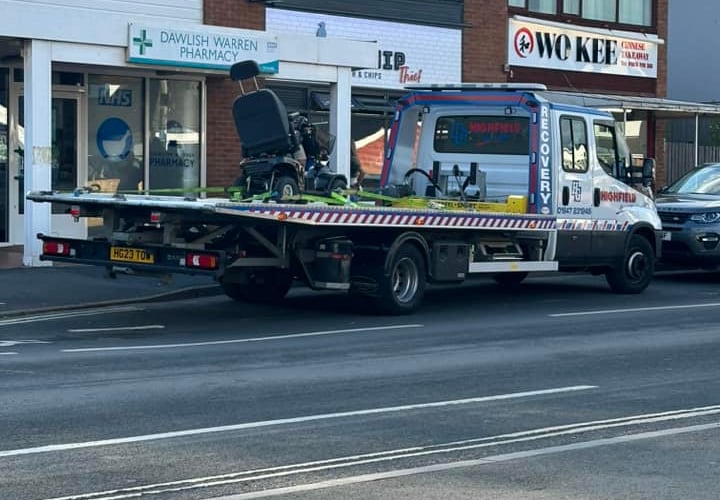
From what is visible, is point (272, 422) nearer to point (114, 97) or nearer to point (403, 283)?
point (403, 283)

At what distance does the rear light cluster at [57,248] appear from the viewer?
14508mm

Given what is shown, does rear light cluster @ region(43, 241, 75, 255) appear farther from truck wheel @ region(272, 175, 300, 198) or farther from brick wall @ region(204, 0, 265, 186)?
brick wall @ region(204, 0, 265, 186)

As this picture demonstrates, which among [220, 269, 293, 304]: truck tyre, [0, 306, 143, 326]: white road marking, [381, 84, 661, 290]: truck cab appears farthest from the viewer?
[381, 84, 661, 290]: truck cab

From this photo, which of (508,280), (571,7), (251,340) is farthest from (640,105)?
(251,340)

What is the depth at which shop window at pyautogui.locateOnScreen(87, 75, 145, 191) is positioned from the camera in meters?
21.6

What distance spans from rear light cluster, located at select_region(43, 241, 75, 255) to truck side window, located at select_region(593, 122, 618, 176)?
6.84 m

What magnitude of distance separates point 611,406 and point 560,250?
293 inches

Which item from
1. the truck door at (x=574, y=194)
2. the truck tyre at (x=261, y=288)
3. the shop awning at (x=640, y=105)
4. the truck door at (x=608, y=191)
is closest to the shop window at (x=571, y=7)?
the shop awning at (x=640, y=105)

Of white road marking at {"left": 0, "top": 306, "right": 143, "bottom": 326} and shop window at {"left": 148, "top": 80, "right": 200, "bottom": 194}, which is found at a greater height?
shop window at {"left": 148, "top": 80, "right": 200, "bottom": 194}

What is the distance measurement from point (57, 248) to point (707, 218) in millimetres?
10056

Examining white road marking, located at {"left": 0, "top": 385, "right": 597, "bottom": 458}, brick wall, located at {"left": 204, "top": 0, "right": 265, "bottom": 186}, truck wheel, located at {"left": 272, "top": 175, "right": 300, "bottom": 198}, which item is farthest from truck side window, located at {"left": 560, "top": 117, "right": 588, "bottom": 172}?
brick wall, located at {"left": 204, "top": 0, "right": 265, "bottom": 186}

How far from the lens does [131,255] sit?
548 inches

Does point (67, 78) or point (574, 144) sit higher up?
point (67, 78)

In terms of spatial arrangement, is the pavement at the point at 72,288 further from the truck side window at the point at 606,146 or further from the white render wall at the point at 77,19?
the truck side window at the point at 606,146
